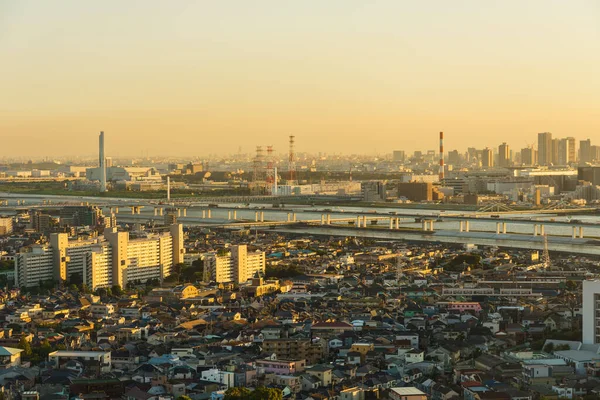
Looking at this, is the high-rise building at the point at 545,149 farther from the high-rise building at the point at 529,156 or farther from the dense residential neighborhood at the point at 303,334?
the dense residential neighborhood at the point at 303,334

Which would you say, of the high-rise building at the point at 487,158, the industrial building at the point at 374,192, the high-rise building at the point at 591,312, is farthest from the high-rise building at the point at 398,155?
the high-rise building at the point at 591,312

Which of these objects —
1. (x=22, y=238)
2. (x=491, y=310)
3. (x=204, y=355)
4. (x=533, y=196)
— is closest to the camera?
(x=204, y=355)

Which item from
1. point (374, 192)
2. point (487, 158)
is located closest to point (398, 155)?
point (487, 158)

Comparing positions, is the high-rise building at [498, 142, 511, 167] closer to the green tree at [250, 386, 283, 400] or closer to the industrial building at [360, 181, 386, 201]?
the industrial building at [360, 181, 386, 201]

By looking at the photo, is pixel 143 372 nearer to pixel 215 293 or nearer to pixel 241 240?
pixel 215 293

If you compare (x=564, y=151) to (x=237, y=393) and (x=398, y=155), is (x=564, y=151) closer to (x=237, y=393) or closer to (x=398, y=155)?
(x=398, y=155)

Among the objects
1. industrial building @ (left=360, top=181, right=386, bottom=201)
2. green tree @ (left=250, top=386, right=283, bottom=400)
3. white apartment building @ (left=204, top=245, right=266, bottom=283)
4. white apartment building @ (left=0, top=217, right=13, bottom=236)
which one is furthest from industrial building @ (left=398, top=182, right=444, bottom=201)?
green tree @ (left=250, top=386, right=283, bottom=400)

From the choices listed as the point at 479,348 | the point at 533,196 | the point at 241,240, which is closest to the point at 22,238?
the point at 241,240
